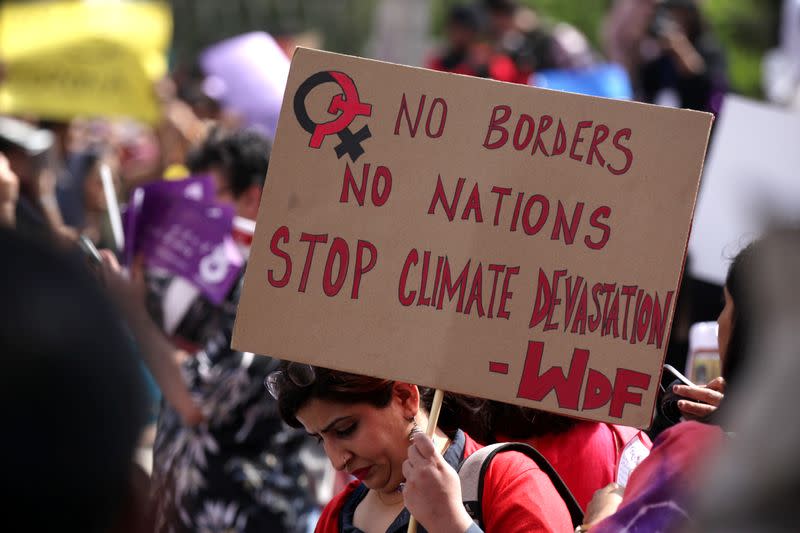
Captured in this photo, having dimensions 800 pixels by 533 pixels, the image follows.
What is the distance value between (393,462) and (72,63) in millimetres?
5192

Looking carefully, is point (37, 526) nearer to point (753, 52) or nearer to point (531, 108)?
point (531, 108)

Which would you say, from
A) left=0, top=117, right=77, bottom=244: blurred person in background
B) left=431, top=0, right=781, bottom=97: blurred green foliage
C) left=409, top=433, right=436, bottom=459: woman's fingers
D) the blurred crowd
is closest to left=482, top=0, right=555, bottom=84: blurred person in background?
the blurred crowd

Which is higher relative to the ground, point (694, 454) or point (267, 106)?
point (694, 454)

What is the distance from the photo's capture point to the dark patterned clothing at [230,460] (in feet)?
13.2

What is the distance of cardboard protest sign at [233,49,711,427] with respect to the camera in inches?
91.9

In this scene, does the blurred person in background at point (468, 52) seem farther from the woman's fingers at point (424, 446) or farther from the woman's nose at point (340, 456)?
the woman's fingers at point (424, 446)

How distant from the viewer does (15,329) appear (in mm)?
958

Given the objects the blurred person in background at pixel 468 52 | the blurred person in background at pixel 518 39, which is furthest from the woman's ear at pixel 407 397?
the blurred person in background at pixel 518 39

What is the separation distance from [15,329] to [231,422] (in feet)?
10.4

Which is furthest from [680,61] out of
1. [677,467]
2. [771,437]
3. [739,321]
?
[771,437]

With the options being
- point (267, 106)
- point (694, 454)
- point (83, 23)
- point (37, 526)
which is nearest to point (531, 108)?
point (694, 454)

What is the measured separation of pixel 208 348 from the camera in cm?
419

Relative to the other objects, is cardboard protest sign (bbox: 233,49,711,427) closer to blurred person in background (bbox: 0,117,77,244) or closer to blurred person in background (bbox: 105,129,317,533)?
blurred person in background (bbox: 105,129,317,533)

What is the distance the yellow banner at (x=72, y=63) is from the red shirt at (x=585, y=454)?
4663mm
